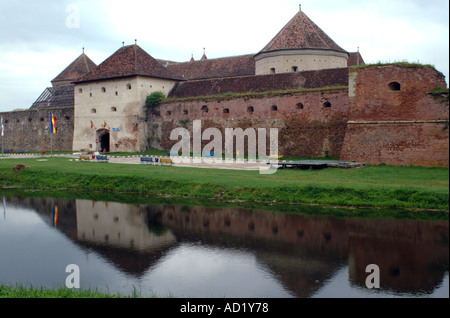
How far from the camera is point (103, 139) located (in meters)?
33.6

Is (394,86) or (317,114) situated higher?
(394,86)

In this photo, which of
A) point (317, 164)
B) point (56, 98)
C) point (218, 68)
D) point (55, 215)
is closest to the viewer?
point (55, 215)

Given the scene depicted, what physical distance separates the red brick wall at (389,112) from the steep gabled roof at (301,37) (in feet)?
36.0

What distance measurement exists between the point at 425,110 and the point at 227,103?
41.9ft

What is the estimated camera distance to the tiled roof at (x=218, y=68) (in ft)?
113

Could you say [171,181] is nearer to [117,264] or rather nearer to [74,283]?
[117,264]

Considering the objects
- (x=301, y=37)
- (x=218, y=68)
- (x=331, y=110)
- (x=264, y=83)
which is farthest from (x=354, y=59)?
(x=331, y=110)

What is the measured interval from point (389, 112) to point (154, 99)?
1645 cm

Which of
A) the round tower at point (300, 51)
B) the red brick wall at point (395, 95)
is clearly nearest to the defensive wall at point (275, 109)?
the round tower at point (300, 51)

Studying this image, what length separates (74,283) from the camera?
862cm

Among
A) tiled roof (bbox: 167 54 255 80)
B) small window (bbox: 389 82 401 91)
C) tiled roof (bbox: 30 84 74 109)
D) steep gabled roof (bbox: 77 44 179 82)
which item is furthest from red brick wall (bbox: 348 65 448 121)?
tiled roof (bbox: 30 84 74 109)

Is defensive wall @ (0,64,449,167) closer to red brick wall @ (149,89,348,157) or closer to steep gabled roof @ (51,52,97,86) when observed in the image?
red brick wall @ (149,89,348,157)

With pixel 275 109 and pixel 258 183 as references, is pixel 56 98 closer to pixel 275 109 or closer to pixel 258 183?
pixel 275 109

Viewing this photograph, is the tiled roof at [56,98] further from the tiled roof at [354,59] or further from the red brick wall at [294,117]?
the tiled roof at [354,59]
